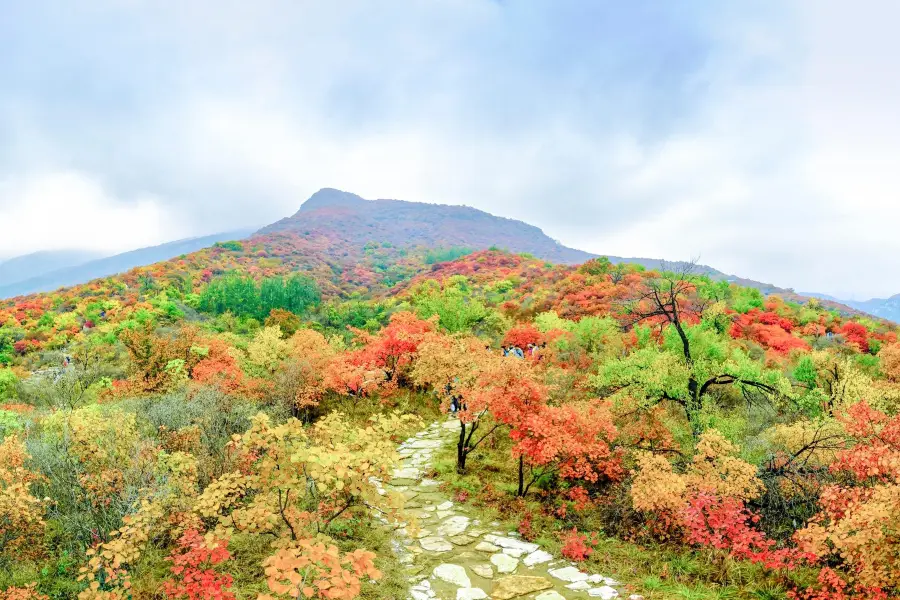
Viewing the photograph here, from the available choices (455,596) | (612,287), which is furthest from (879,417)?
(612,287)

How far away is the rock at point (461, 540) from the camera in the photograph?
6.92 m

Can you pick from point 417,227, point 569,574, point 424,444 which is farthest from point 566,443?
point 417,227

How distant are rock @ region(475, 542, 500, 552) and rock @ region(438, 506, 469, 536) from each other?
1.69 feet

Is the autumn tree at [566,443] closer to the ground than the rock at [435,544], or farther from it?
farther from it

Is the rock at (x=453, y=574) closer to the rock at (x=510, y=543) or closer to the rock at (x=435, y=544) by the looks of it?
the rock at (x=435, y=544)

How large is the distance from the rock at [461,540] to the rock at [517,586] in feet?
3.64

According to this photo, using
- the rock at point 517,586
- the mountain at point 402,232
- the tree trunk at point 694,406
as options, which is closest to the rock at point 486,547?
the rock at point 517,586

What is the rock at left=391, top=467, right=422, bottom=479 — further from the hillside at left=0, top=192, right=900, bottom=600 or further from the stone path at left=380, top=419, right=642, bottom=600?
the stone path at left=380, top=419, right=642, bottom=600

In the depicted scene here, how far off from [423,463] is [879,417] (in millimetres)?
8698

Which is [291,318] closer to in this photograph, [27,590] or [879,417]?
[27,590]

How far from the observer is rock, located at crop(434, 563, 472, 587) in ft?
19.5

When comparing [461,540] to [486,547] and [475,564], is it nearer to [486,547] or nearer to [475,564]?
[486,547]

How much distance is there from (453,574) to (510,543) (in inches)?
47.3

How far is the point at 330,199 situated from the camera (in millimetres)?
147500
